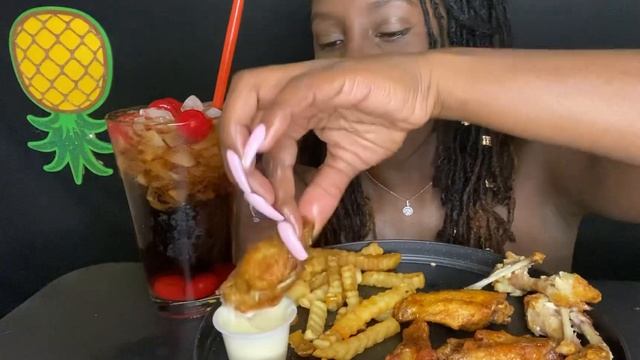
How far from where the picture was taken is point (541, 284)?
2.70 feet

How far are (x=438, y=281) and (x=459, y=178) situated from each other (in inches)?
12.8

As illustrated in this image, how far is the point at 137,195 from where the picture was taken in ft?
2.99

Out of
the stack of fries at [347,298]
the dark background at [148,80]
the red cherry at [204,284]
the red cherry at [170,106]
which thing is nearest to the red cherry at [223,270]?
the red cherry at [204,284]

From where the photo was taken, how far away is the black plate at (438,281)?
2.52 feet

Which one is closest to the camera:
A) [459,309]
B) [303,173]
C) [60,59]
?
[459,309]

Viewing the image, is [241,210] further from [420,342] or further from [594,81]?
[594,81]

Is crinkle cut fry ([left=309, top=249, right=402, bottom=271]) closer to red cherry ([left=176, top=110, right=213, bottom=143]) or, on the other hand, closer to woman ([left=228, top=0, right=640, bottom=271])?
woman ([left=228, top=0, right=640, bottom=271])

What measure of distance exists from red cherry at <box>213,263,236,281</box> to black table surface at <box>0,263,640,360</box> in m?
0.07

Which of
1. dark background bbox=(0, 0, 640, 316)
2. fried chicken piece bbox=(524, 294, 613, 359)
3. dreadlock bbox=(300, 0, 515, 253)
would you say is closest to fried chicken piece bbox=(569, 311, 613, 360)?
fried chicken piece bbox=(524, 294, 613, 359)

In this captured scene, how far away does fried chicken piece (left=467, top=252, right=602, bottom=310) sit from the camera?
780 millimetres

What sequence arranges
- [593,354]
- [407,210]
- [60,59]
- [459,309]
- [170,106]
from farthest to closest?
[60,59]
[407,210]
[170,106]
[459,309]
[593,354]

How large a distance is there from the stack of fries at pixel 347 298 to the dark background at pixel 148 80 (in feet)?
2.71

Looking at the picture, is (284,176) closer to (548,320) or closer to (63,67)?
(548,320)

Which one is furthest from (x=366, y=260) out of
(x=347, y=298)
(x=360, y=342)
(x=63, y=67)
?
(x=63, y=67)
